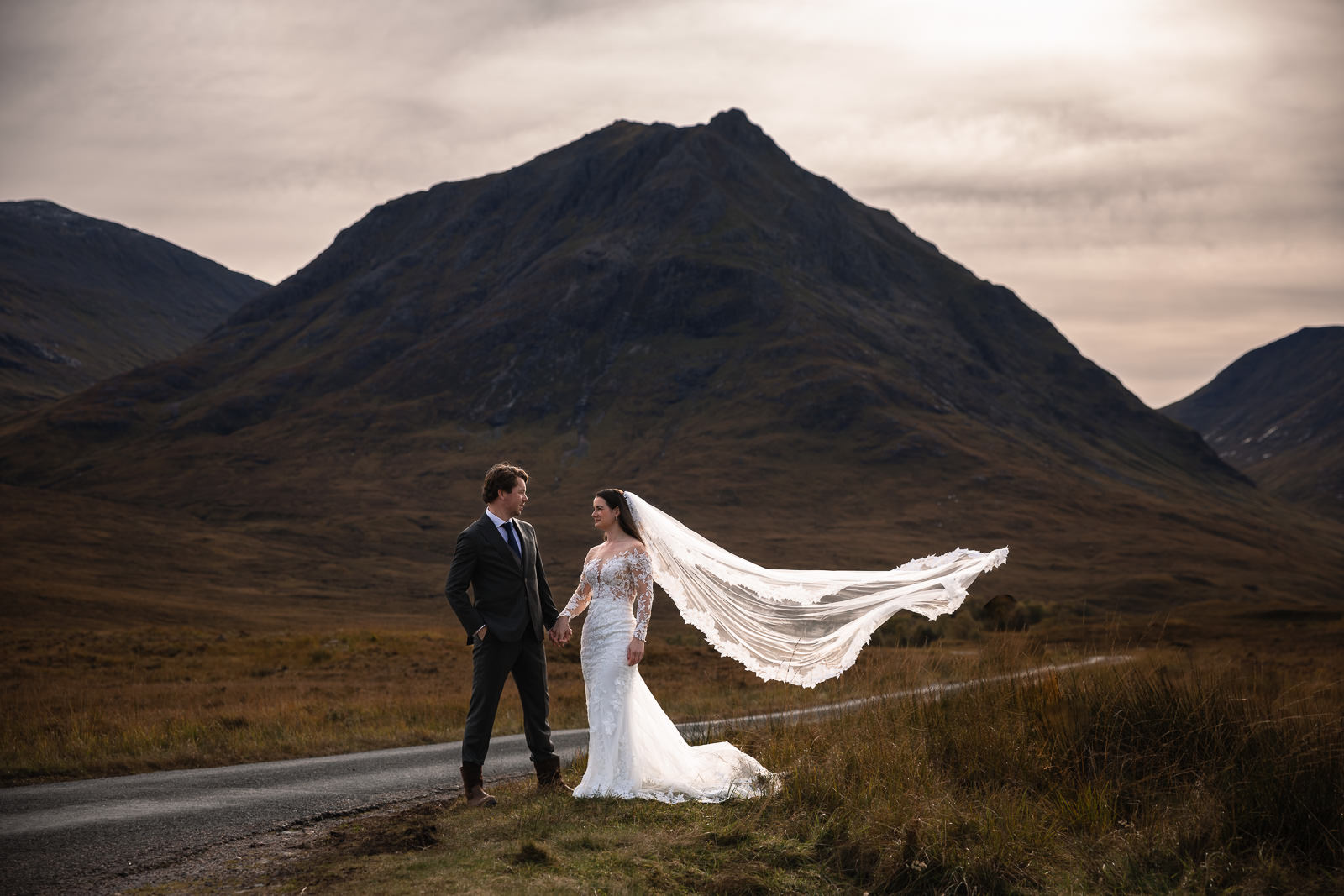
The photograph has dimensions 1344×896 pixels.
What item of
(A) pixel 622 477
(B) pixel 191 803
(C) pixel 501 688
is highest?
(A) pixel 622 477

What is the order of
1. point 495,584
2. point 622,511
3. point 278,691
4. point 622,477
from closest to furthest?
point 495,584 → point 622,511 → point 278,691 → point 622,477

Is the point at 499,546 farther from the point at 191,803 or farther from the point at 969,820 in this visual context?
the point at 969,820

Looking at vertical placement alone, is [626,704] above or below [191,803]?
above

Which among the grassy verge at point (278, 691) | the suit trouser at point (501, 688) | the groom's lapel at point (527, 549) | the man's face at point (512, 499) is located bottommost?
the grassy verge at point (278, 691)

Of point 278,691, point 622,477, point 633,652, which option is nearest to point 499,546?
point 633,652

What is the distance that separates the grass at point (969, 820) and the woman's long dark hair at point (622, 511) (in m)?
2.42

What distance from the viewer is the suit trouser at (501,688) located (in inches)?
349

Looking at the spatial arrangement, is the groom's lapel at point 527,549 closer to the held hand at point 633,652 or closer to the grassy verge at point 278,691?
the held hand at point 633,652

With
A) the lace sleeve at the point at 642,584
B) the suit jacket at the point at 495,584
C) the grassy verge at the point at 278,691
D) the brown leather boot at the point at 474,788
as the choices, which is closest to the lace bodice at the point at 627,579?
the lace sleeve at the point at 642,584

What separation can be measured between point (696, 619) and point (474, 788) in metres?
2.71

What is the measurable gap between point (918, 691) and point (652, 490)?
126979mm

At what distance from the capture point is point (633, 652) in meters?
9.16

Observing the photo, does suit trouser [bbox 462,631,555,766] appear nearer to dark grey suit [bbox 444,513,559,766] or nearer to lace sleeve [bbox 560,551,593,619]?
dark grey suit [bbox 444,513,559,766]

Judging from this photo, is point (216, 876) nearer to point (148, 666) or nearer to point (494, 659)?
point (494, 659)
